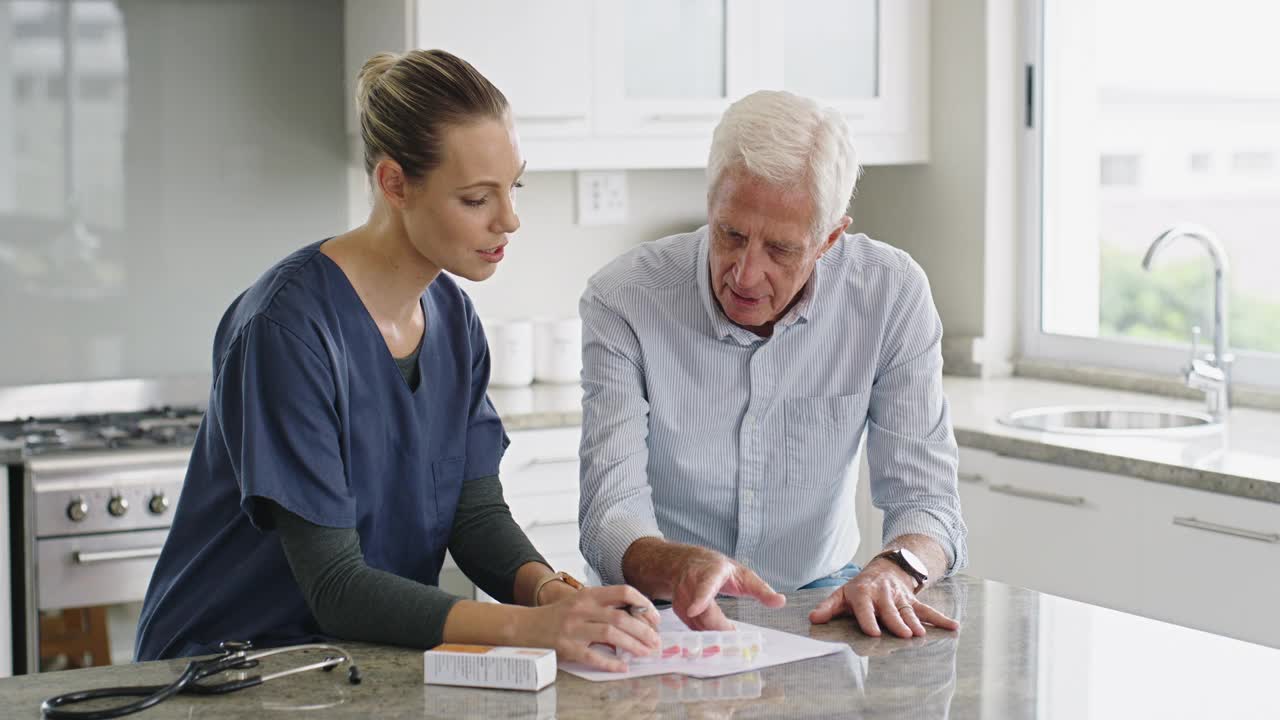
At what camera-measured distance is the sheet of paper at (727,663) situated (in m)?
1.50

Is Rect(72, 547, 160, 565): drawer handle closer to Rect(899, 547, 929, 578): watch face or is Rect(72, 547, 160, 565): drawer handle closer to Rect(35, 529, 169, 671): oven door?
Rect(35, 529, 169, 671): oven door

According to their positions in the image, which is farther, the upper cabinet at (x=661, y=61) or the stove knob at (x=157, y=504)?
the upper cabinet at (x=661, y=61)

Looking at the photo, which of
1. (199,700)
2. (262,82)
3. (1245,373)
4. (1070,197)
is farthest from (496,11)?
(199,700)

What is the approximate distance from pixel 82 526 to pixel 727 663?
1.78 metres

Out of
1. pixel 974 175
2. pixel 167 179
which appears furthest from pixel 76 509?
pixel 974 175

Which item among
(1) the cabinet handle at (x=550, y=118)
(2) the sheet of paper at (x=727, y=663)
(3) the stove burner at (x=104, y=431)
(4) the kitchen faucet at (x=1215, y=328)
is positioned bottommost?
(2) the sheet of paper at (x=727, y=663)

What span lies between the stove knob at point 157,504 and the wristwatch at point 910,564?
165cm

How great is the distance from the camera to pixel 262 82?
142 inches

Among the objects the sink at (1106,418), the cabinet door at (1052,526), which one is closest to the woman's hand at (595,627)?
the cabinet door at (1052,526)

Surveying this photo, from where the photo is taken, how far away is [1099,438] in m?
2.96

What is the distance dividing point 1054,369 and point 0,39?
2630 mm

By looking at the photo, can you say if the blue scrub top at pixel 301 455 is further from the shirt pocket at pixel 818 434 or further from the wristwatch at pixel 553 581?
the shirt pocket at pixel 818 434

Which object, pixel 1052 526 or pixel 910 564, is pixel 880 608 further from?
pixel 1052 526

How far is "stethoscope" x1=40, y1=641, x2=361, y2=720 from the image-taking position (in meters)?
1.37
